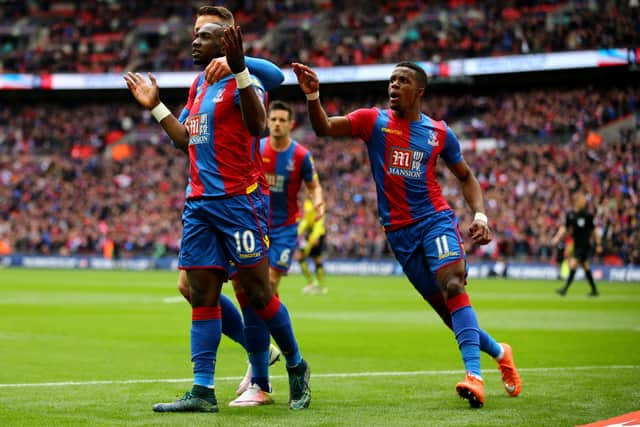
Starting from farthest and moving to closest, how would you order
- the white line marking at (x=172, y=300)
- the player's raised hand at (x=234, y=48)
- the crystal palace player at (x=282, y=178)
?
the white line marking at (x=172, y=300) < the crystal palace player at (x=282, y=178) < the player's raised hand at (x=234, y=48)

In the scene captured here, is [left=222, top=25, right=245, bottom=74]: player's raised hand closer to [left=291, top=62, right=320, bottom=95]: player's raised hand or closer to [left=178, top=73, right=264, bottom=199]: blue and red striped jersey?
[left=178, top=73, right=264, bottom=199]: blue and red striped jersey

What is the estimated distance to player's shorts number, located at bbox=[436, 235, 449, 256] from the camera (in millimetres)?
7273

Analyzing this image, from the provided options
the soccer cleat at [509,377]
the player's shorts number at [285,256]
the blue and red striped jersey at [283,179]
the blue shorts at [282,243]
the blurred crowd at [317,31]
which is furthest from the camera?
the blurred crowd at [317,31]

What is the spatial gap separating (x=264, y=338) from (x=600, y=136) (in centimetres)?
3312

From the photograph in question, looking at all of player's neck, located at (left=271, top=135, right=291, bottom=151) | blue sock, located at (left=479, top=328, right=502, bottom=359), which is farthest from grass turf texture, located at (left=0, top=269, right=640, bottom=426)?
player's neck, located at (left=271, top=135, right=291, bottom=151)

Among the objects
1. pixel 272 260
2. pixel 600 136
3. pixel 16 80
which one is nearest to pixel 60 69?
pixel 16 80

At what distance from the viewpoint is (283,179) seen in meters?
11.4

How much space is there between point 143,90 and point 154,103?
12cm

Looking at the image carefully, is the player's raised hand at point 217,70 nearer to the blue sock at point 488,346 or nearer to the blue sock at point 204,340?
the blue sock at point 204,340

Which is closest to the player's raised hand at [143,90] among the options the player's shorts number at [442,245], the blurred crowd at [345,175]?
the player's shorts number at [442,245]

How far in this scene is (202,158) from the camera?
6.74 metres

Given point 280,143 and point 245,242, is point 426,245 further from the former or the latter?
point 280,143

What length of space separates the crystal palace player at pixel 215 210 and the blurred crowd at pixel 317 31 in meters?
33.2

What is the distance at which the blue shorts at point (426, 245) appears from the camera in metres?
7.34
